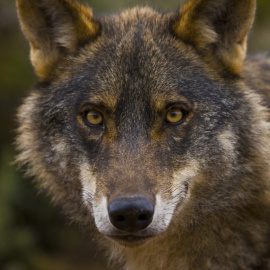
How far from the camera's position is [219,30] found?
214 inches

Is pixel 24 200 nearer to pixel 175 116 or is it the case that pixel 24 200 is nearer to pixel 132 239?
pixel 175 116

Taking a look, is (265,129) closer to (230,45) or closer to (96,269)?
(230,45)

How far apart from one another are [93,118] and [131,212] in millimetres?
1132

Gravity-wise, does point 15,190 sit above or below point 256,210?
below

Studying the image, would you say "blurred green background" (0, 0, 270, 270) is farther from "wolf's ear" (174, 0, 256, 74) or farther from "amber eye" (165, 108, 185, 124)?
"amber eye" (165, 108, 185, 124)

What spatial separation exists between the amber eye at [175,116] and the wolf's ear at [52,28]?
1170mm

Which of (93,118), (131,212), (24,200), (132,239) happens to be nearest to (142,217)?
(131,212)

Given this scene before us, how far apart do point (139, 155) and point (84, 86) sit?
92 cm

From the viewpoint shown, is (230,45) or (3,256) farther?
(3,256)

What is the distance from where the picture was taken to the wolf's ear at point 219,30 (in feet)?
17.4

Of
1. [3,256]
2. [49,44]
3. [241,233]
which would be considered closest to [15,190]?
[3,256]

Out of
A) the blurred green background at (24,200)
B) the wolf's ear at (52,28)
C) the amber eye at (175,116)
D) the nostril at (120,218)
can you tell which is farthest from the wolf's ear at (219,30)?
the blurred green background at (24,200)

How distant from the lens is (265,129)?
212 inches

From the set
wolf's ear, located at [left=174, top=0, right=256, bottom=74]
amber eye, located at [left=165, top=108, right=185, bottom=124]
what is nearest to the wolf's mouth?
amber eye, located at [left=165, top=108, right=185, bottom=124]
